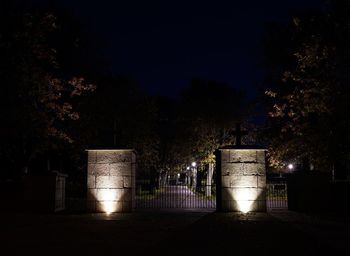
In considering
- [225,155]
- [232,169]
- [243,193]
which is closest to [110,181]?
[225,155]

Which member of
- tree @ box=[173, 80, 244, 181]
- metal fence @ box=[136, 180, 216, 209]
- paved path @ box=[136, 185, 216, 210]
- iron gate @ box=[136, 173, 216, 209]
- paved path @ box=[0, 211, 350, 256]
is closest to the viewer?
paved path @ box=[0, 211, 350, 256]

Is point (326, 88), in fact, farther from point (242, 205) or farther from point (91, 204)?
point (91, 204)

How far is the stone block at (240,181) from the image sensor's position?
15.4 meters

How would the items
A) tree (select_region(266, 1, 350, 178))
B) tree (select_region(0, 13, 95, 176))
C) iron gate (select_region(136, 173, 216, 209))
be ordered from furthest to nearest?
iron gate (select_region(136, 173, 216, 209)), tree (select_region(0, 13, 95, 176)), tree (select_region(266, 1, 350, 178))

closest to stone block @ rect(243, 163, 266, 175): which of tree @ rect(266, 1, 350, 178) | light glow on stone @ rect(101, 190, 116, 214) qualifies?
tree @ rect(266, 1, 350, 178)

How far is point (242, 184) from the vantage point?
15398 mm

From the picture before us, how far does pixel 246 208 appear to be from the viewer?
1547 centimetres

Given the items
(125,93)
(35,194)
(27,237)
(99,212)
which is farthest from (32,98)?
(125,93)

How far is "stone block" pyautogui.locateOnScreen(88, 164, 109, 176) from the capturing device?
15.5 metres

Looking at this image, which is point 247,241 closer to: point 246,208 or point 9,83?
point 246,208

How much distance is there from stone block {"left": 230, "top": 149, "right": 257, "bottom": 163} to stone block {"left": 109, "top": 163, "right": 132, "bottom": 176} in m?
3.52

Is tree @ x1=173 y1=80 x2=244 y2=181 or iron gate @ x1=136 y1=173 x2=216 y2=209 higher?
tree @ x1=173 y1=80 x2=244 y2=181

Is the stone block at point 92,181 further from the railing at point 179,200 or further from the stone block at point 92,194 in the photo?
the railing at point 179,200

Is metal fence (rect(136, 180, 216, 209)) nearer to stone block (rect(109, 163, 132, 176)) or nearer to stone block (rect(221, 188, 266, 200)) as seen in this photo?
stone block (rect(221, 188, 266, 200))
